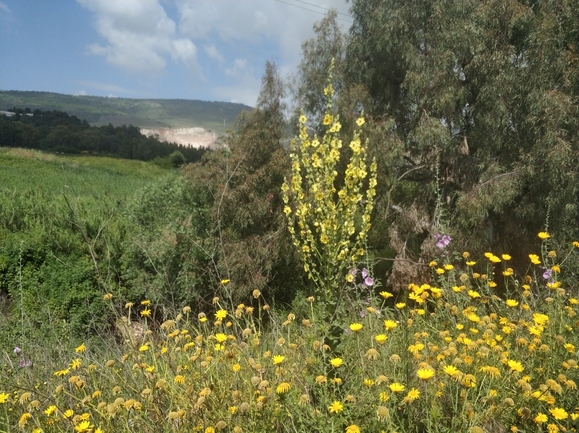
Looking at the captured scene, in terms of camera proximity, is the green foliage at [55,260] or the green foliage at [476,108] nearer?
the green foliage at [55,260]

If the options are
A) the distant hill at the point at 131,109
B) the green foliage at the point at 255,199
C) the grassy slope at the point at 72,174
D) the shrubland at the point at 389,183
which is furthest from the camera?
the distant hill at the point at 131,109

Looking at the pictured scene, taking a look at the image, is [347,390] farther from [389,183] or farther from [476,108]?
[476,108]

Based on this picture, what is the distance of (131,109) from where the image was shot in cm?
9656

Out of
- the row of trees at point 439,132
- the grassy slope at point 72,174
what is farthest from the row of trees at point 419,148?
the grassy slope at point 72,174

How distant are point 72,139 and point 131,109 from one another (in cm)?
6901

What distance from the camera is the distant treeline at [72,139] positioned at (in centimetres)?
2961

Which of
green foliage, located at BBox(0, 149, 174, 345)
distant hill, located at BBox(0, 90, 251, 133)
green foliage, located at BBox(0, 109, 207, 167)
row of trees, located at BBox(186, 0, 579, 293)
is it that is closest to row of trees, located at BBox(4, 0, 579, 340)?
row of trees, located at BBox(186, 0, 579, 293)

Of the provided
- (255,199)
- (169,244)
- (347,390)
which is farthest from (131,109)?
(347,390)

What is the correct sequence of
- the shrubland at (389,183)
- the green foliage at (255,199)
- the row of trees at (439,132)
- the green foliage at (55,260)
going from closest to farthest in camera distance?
the green foliage at (55,260)
the shrubland at (389,183)
the row of trees at (439,132)
the green foliage at (255,199)

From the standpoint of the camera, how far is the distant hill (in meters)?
71.9

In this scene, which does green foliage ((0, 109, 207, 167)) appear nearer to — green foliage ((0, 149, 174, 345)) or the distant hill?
green foliage ((0, 149, 174, 345))

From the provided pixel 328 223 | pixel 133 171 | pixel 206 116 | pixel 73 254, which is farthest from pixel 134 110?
pixel 328 223

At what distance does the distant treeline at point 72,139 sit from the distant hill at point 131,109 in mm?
30294

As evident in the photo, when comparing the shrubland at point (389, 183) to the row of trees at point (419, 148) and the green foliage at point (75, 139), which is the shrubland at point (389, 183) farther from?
the green foliage at point (75, 139)
